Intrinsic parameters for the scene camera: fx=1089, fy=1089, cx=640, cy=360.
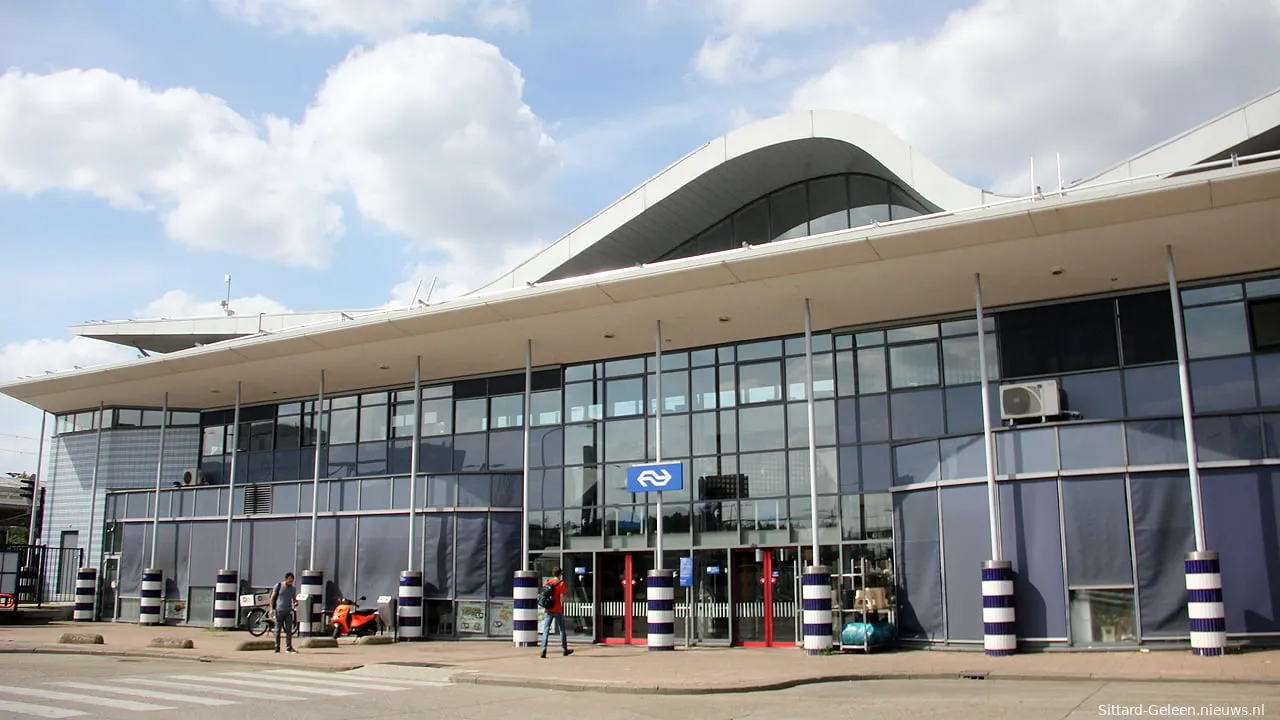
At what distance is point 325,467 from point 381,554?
4974mm

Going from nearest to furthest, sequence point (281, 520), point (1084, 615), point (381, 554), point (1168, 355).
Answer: point (1084, 615)
point (1168, 355)
point (381, 554)
point (281, 520)

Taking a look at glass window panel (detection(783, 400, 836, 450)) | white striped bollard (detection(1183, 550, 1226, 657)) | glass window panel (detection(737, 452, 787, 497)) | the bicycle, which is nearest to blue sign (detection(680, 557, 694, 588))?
glass window panel (detection(737, 452, 787, 497))

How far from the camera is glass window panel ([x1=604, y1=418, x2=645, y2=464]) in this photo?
2592cm

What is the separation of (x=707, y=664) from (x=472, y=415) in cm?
1209

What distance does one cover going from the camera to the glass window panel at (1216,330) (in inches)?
786

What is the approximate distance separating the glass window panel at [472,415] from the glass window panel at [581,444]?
9.25ft

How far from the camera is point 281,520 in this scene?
2961cm

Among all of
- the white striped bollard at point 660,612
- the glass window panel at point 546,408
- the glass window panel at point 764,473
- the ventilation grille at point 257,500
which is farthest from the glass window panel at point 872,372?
the ventilation grille at point 257,500

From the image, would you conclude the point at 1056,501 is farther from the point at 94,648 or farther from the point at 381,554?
the point at 94,648

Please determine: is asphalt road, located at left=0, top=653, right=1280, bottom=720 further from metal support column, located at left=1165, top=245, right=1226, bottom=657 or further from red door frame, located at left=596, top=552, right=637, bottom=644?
red door frame, located at left=596, top=552, right=637, bottom=644

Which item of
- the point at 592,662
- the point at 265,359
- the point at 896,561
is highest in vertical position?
the point at 265,359

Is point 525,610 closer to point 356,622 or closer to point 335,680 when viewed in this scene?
point 356,622

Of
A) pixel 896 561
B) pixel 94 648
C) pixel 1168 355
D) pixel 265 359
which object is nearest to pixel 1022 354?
pixel 1168 355

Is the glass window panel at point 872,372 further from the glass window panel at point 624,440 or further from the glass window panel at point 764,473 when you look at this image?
the glass window panel at point 624,440
